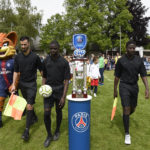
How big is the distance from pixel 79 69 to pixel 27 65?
1265 mm

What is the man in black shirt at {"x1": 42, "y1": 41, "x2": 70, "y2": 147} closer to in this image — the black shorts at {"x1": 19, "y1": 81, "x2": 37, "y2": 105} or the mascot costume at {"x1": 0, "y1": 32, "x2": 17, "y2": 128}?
the black shorts at {"x1": 19, "y1": 81, "x2": 37, "y2": 105}

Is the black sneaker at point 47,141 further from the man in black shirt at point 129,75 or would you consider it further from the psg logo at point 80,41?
the psg logo at point 80,41

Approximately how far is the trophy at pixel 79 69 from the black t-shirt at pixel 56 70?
10.6 inches

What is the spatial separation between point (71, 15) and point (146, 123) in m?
26.9

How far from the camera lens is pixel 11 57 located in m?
4.57

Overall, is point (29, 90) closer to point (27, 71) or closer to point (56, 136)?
point (27, 71)

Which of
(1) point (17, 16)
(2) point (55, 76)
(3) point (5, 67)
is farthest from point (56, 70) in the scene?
(1) point (17, 16)

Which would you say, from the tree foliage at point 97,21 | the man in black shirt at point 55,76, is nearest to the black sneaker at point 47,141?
the man in black shirt at point 55,76

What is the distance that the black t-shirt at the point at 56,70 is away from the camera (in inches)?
136

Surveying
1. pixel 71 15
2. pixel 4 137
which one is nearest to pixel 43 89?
pixel 4 137

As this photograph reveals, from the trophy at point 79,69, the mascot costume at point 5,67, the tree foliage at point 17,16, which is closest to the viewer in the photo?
the trophy at point 79,69

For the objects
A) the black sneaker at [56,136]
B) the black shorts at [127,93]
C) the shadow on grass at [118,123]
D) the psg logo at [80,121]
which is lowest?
the shadow on grass at [118,123]

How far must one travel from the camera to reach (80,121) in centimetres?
309

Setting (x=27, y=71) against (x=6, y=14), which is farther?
(x=6, y=14)
